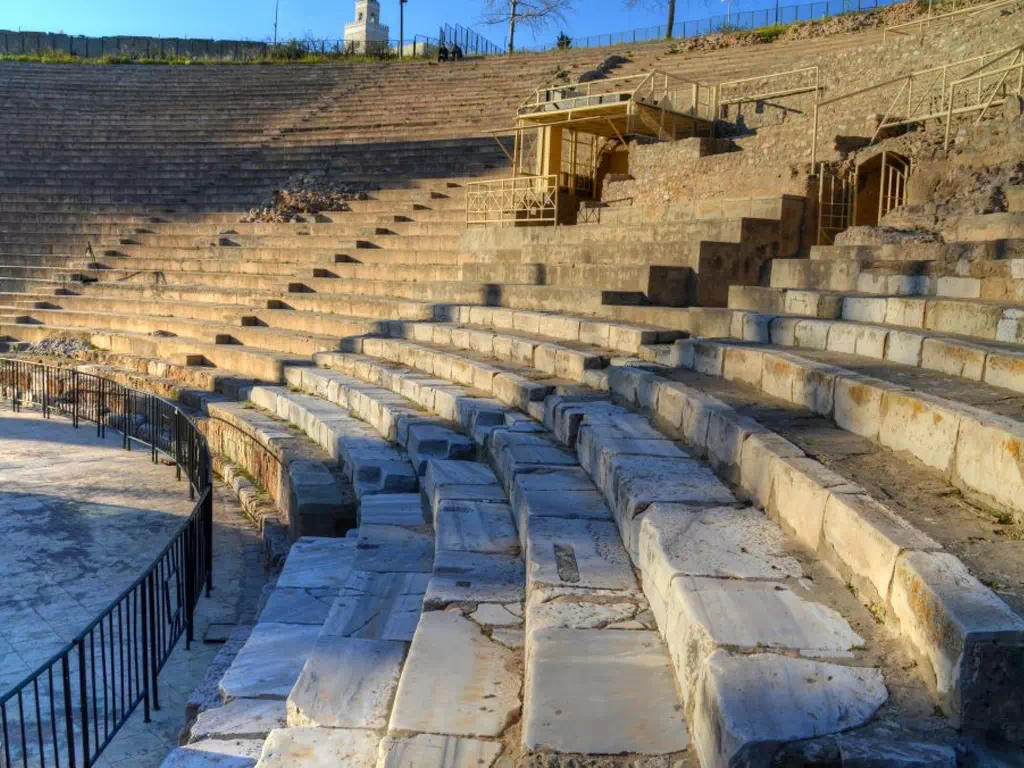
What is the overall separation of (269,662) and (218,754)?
2.17 ft

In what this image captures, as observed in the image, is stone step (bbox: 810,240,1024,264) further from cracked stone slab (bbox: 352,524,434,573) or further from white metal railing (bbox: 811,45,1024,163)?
cracked stone slab (bbox: 352,524,434,573)

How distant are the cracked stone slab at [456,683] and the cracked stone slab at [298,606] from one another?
1196 millimetres

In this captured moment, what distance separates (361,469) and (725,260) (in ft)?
14.3

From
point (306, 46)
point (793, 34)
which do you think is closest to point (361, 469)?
point (793, 34)

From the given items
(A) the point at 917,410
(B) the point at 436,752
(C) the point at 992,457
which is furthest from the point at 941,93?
(B) the point at 436,752

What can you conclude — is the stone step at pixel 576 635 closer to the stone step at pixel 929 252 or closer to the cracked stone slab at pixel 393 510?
the cracked stone slab at pixel 393 510

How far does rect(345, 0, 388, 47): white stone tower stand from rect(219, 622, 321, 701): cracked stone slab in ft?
172

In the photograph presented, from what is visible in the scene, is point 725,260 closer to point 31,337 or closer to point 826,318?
point 826,318

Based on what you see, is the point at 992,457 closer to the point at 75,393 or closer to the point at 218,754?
the point at 218,754

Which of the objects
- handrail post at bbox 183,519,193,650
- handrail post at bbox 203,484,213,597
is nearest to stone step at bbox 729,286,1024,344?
handrail post at bbox 203,484,213,597

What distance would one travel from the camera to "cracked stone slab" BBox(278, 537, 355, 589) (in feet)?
15.6


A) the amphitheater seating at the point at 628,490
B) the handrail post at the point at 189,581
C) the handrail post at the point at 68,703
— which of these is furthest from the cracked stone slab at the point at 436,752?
the handrail post at the point at 189,581

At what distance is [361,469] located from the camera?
6262mm

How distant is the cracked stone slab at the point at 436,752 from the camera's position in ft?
8.16
